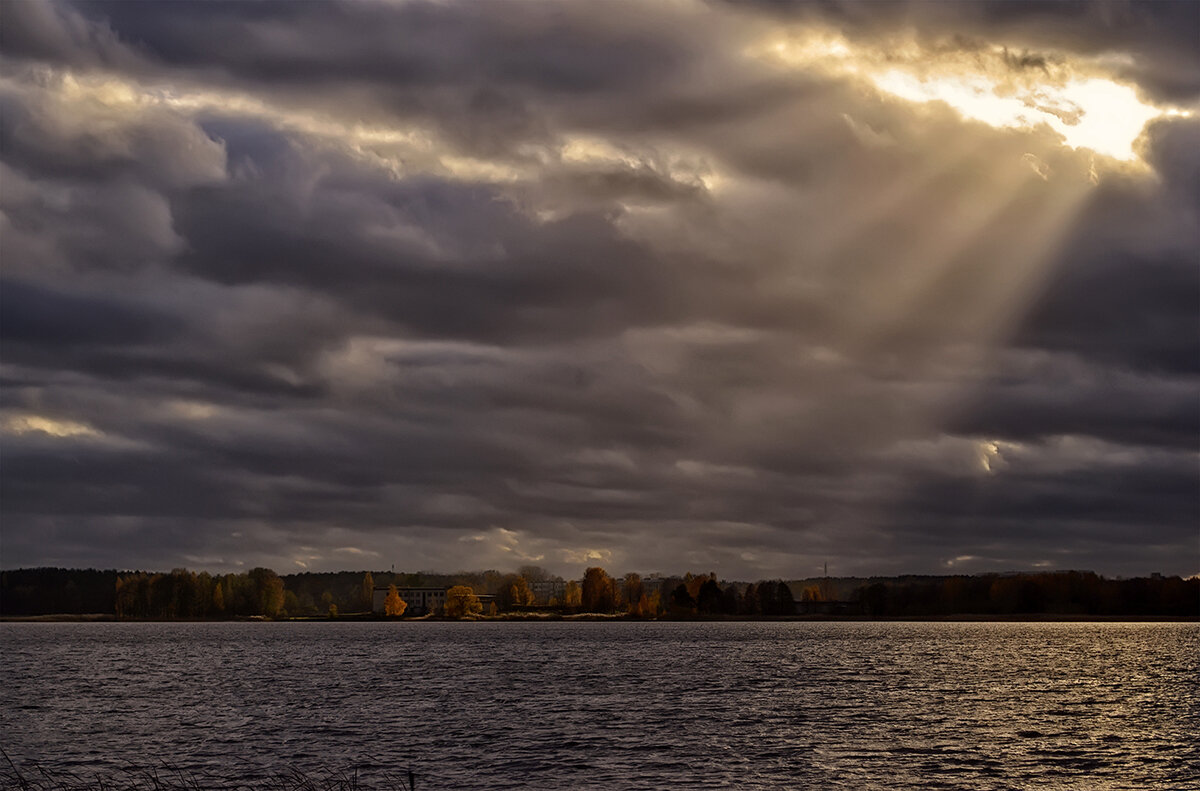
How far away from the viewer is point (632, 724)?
283 ft

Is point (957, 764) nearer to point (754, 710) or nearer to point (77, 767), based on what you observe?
point (754, 710)

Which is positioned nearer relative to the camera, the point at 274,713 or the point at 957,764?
the point at 957,764

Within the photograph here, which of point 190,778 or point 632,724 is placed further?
point 632,724

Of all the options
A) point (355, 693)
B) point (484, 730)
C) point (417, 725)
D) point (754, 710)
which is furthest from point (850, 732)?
point (355, 693)

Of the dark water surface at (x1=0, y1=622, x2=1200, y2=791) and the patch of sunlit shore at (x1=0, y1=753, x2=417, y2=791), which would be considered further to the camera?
the dark water surface at (x1=0, y1=622, x2=1200, y2=791)

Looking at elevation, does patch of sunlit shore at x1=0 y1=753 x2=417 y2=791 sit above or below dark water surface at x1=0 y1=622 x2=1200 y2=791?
above

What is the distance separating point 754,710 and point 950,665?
261 feet

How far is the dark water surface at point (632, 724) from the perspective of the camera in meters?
65.0

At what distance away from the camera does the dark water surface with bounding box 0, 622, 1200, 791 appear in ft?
213

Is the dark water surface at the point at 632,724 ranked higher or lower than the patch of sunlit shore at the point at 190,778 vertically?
lower

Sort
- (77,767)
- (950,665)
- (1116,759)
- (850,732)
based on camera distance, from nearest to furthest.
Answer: (77,767)
(1116,759)
(850,732)
(950,665)

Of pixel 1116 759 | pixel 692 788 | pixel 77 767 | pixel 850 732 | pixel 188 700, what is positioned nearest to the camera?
pixel 692 788

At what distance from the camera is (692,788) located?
59438 millimetres

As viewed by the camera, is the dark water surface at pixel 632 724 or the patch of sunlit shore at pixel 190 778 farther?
the dark water surface at pixel 632 724
